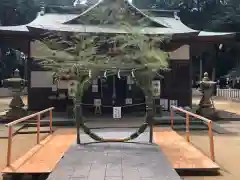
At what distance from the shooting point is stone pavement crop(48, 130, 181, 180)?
5795 mm

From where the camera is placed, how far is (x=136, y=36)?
8.57m

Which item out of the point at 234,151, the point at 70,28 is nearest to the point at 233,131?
the point at 234,151

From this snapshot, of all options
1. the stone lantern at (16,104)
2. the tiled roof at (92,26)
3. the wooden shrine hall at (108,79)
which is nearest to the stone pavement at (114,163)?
the tiled roof at (92,26)

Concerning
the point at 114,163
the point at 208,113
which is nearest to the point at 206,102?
the point at 208,113

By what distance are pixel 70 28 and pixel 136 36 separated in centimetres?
755

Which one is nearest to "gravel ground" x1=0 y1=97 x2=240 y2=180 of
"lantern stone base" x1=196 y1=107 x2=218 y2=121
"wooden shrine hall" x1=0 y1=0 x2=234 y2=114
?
"lantern stone base" x1=196 y1=107 x2=218 y2=121

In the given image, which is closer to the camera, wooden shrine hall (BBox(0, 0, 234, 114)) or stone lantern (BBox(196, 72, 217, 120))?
stone lantern (BBox(196, 72, 217, 120))

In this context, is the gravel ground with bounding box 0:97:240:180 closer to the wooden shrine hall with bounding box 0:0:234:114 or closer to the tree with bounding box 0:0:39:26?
the wooden shrine hall with bounding box 0:0:234:114

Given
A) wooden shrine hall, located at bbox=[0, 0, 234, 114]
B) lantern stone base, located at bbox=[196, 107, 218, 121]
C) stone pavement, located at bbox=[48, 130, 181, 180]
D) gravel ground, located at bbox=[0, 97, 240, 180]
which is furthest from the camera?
wooden shrine hall, located at bbox=[0, 0, 234, 114]

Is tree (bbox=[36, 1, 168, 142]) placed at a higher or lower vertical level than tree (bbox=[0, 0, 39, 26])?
lower

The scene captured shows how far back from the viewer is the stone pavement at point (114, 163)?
5795 millimetres

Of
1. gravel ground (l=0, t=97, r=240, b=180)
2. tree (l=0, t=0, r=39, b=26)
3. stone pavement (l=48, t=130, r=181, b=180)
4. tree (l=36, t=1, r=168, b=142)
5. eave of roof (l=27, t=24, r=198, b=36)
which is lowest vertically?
gravel ground (l=0, t=97, r=240, b=180)

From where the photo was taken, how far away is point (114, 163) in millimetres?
6645

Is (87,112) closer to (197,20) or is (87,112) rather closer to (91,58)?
(91,58)
